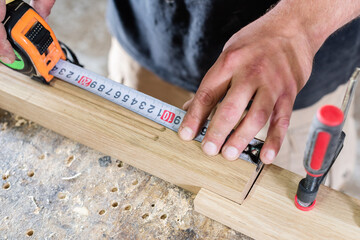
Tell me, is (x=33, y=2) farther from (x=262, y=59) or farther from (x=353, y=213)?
(x=353, y=213)

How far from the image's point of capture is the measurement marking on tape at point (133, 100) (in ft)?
3.78

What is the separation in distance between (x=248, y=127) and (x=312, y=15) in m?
0.47

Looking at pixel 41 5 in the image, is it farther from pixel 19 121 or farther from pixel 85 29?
pixel 85 29

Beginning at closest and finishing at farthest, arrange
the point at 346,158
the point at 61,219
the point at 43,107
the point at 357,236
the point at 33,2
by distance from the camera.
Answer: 1. the point at 357,236
2. the point at 61,219
3. the point at 43,107
4. the point at 33,2
5. the point at 346,158

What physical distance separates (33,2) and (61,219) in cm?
81

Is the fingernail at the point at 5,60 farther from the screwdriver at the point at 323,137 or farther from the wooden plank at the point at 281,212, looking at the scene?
the screwdriver at the point at 323,137

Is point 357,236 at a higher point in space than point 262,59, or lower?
lower

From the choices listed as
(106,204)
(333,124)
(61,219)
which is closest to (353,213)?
(333,124)

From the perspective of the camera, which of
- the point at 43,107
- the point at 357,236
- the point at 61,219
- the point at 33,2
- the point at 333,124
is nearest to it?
the point at 333,124

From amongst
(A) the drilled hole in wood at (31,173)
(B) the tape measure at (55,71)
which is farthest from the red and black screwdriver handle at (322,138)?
(A) the drilled hole in wood at (31,173)

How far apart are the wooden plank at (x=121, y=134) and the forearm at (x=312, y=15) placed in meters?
0.50

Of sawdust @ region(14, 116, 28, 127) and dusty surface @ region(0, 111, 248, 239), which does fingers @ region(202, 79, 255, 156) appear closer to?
dusty surface @ region(0, 111, 248, 239)

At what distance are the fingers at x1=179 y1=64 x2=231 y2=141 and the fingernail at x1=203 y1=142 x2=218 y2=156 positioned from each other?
6 cm

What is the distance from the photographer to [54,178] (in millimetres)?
1194
